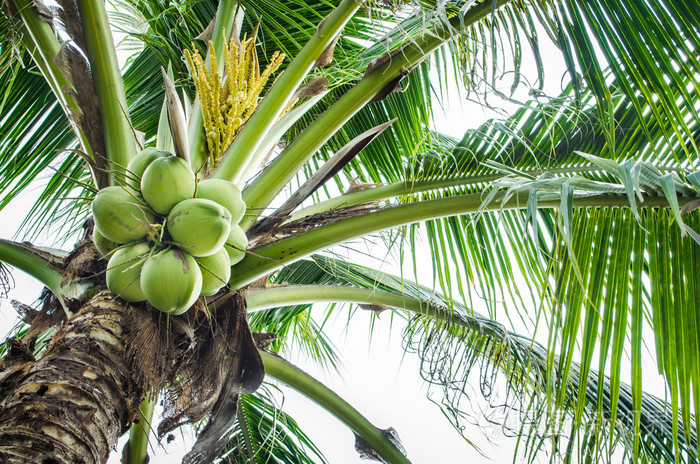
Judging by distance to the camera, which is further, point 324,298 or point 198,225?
point 324,298

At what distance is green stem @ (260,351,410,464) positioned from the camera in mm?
1630

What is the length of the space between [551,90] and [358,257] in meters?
1.24

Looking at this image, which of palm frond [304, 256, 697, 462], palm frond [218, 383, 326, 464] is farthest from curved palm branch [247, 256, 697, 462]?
palm frond [218, 383, 326, 464]

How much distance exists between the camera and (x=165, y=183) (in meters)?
0.97

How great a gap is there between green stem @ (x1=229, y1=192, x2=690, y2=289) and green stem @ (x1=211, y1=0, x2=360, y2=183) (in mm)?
218

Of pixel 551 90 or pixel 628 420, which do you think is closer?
pixel 628 420

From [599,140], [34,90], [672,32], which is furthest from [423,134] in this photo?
[34,90]

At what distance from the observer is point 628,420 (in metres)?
1.52

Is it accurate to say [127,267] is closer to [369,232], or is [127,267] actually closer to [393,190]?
[369,232]

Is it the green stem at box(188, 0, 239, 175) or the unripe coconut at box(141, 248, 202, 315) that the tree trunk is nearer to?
the unripe coconut at box(141, 248, 202, 315)

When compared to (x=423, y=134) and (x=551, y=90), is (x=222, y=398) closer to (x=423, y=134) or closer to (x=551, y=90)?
(x=423, y=134)

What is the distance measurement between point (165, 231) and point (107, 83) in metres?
0.52

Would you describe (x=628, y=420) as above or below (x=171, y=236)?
below

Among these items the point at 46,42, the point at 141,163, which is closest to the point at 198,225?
the point at 141,163
